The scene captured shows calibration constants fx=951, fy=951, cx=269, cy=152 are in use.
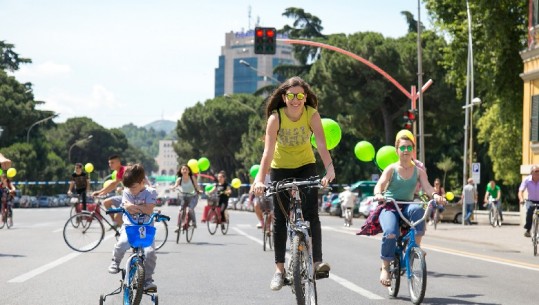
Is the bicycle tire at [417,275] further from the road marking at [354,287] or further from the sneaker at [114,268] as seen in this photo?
the sneaker at [114,268]

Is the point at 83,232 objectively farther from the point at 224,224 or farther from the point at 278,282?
the point at 278,282

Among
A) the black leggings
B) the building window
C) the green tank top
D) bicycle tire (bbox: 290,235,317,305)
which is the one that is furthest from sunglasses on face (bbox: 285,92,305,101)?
the building window

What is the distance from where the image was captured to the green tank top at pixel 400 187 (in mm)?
9625

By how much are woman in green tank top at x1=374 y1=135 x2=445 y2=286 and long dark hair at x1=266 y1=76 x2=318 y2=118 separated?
1687 mm

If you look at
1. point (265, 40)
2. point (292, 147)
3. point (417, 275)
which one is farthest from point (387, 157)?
point (265, 40)

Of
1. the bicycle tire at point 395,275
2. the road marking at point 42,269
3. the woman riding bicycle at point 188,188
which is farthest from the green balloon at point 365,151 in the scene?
the woman riding bicycle at point 188,188

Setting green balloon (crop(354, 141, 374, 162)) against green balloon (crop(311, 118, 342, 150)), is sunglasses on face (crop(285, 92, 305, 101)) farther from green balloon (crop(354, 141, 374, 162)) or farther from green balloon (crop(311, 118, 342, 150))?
green balloon (crop(354, 141, 374, 162))

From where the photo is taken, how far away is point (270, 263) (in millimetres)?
14297

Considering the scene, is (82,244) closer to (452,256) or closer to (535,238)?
(452,256)

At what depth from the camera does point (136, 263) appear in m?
7.40

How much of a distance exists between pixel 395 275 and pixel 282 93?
2.59 metres

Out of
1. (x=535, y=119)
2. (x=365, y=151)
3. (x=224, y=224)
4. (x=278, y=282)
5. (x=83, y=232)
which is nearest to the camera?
(x=278, y=282)

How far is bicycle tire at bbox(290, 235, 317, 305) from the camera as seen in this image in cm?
708

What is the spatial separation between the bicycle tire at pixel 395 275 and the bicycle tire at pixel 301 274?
238cm
